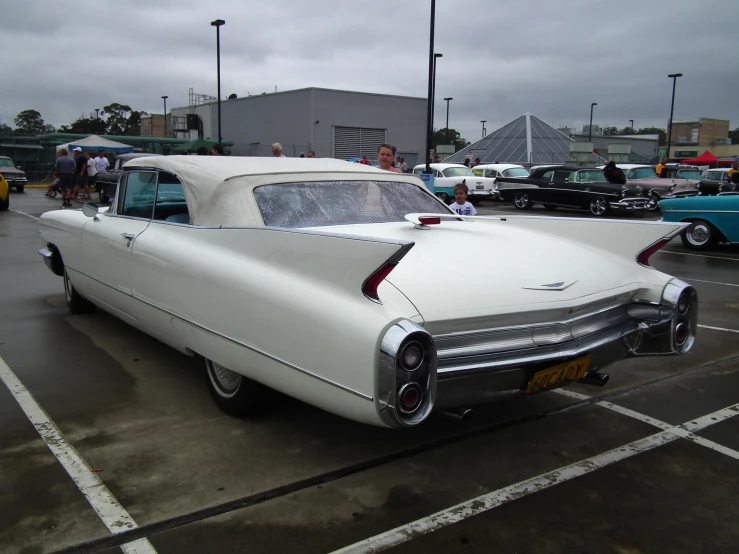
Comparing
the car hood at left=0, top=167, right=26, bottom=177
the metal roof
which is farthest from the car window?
the metal roof

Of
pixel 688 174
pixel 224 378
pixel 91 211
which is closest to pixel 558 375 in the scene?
pixel 224 378

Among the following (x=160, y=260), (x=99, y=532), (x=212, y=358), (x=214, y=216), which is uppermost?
(x=214, y=216)

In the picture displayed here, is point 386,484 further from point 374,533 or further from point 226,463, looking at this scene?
point 226,463

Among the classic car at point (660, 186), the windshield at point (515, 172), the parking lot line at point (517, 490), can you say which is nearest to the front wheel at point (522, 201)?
the windshield at point (515, 172)

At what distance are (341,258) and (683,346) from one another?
6.99 feet

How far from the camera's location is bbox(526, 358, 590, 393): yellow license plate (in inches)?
117

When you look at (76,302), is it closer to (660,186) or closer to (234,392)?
(234,392)

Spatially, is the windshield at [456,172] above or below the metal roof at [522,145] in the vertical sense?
below

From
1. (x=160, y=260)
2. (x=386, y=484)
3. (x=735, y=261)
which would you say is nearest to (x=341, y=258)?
(x=386, y=484)

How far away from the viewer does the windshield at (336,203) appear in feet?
12.3

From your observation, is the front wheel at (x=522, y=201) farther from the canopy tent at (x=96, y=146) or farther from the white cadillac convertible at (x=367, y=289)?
the canopy tent at (x=96, y=146)

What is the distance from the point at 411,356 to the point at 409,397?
166mm

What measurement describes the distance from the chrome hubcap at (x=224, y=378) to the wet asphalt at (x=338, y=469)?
18 cm

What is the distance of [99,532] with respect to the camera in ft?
8.43
